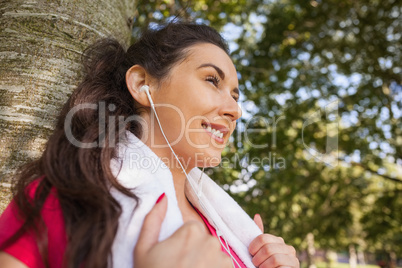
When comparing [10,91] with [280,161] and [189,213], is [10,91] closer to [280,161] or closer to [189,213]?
Result: [189,213]

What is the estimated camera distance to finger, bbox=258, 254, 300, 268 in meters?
1.69

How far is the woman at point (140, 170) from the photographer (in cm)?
115

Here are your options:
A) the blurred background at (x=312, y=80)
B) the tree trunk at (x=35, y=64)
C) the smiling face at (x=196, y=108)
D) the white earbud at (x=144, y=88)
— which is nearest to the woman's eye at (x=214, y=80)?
the smiling face at (x=196, y=108)

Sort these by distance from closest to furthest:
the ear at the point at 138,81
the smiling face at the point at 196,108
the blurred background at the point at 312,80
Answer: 1. the smiling face at the point at 196,108
2. the ear at the point at 138,81
3. the blurred background at the point at 312,80

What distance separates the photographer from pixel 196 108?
179cm

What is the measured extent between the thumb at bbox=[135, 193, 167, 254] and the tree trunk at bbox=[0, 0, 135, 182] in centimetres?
84

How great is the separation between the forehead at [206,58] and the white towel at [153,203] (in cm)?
57

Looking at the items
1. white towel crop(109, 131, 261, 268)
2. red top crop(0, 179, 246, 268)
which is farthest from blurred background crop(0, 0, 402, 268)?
red top crop(0, 179, 246, 268)

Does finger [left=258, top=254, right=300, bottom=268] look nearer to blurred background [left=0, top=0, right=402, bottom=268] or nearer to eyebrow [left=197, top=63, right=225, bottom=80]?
eyebrow [left=197, top=63, right=225, bottom=80]

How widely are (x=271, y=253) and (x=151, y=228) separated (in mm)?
808

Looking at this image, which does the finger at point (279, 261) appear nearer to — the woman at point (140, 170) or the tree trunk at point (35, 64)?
the woman at point (140, 170)

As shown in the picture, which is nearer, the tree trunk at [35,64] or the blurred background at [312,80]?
the tree trunk at [35,64]

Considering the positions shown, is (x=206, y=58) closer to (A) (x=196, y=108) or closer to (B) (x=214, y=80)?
(B) (x=214, y=80)

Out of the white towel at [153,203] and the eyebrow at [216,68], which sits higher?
the eyebrow at [216,68]
